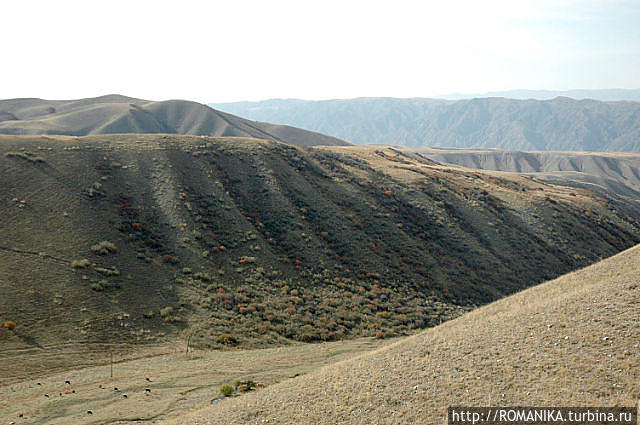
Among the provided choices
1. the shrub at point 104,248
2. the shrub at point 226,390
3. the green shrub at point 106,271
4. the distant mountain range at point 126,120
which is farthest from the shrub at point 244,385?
the distant mountain range at point 126,120

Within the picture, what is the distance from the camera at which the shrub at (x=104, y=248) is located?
→ 36.0m

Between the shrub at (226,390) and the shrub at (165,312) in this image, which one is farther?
the shrub at (165,312)

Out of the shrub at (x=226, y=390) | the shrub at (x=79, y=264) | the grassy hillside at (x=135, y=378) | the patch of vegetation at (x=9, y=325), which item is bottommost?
the grassy hillside at (x=135, y=378)

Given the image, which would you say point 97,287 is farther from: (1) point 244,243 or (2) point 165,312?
(1) point 244,243

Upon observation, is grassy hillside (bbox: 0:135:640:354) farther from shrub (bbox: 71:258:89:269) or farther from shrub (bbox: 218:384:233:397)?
shrub (bbox: 218:384:233:397)

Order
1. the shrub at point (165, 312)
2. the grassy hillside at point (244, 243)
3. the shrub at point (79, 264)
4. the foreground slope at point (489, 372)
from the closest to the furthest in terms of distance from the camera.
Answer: the foreground slope at point (489, 372)
the grassy hillside at point (244, 243)
the shrub at point (165, 312)
the shrub at point (79, 264)

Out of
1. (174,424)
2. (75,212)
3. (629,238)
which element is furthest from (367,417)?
(629,238)

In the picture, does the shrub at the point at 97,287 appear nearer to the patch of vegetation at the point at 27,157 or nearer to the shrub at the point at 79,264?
the shrub at the point at 79,264

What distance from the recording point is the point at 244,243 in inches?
1715

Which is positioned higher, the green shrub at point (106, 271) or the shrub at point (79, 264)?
the shrub at point (79, 264)

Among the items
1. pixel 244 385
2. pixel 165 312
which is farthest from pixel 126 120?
pixel 244 385

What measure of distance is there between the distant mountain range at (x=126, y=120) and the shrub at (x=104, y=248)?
114740mm

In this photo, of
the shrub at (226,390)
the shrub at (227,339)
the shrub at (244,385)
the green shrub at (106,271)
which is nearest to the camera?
the shrub at (226,390)

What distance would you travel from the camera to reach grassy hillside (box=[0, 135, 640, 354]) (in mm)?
31062
